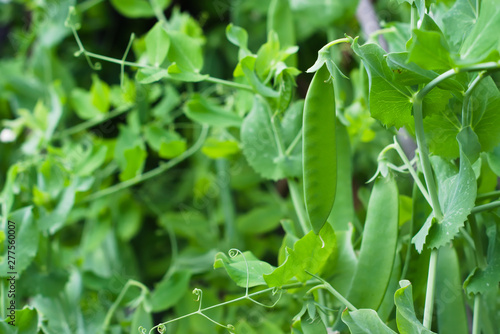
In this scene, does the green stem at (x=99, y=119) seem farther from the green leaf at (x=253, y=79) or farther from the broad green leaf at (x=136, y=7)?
the green leaf at (x=253, y=79)

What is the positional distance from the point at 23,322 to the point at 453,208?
35cm

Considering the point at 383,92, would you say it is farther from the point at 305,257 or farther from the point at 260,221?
the point at 260,221

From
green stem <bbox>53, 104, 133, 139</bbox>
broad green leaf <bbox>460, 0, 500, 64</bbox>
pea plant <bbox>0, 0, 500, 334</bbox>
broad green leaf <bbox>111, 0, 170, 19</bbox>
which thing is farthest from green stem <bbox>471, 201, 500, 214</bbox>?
broad green leaf <bbox>111, 0, 170, 19</bbox>

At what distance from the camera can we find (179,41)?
0.43 metres

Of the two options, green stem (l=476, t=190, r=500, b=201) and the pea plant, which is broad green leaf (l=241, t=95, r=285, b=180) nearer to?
the pea plant

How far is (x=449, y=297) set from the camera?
Answer: 1.26 feet

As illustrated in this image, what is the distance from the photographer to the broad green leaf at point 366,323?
303 mm

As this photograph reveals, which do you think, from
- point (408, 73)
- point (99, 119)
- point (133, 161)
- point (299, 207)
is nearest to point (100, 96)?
point (99, 119)

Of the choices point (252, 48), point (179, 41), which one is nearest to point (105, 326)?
point (179, 41)

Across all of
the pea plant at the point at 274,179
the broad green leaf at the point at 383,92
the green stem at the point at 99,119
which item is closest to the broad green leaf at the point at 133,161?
the pea plant at the point at 274,179

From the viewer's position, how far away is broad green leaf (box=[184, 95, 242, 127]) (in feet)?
1.67

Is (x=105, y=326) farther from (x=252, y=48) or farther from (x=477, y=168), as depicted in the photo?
(x=252, y=48)

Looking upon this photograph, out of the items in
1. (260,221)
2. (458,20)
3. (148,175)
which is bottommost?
(260,221)

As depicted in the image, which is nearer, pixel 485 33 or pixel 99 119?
pixel 485 33
